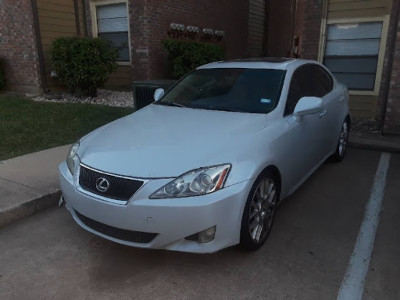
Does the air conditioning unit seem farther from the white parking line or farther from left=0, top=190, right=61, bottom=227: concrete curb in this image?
the white parking line

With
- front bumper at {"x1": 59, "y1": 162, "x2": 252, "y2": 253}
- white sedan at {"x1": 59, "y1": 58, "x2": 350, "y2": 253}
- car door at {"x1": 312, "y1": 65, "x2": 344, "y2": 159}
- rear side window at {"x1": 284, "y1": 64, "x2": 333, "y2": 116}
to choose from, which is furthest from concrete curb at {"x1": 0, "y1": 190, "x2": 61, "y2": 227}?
car door at {"x1": 312, "y1": 65, "x2": 344, "y2": 159}

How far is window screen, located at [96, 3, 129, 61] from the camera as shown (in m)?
10.5

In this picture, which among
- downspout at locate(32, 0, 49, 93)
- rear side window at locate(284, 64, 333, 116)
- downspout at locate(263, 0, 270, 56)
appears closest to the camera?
rear side window at locate(284, 64, 333, 116)

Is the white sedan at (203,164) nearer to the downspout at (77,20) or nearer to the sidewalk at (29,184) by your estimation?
the sidewalk at (29,184)

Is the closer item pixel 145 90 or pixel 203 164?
pixel 203 164

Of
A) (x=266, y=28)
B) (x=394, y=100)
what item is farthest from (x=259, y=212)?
(x=266, y=28)

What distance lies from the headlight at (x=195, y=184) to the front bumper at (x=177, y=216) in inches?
1.4

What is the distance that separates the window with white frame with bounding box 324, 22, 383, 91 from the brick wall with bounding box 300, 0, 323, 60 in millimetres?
246

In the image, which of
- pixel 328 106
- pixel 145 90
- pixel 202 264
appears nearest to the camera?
pixel 202 264

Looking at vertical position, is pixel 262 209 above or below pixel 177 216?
below

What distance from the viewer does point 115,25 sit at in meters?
10.7

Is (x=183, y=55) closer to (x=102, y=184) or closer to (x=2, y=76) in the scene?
(x=2, y=76)

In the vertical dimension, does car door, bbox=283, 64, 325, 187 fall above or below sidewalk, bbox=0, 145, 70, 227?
above

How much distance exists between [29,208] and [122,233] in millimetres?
1503
